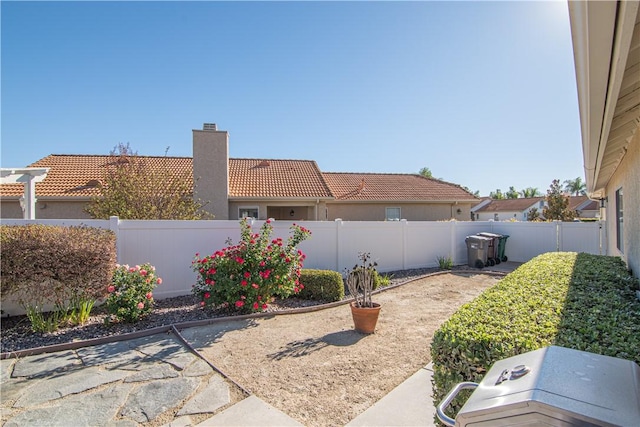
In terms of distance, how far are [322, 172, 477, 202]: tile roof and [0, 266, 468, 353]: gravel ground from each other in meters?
12.4

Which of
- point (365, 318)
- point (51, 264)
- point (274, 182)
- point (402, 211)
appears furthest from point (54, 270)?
point (402, 211)

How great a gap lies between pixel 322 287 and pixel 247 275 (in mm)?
2126

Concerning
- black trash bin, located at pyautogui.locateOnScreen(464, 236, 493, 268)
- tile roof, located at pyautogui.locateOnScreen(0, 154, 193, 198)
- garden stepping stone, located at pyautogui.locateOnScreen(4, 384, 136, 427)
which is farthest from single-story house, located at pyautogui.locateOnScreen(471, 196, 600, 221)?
garden stepping stone, located at pyautogui.locateOnScreen(4, 384, 136, 427)

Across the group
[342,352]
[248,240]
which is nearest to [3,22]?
[248,240]

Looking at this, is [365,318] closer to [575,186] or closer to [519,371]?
[519,371]

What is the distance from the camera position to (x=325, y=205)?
693 inches

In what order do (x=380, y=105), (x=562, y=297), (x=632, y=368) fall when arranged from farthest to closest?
(x=380, y=105) < (x=562, y=297) < (x=632, y=368)

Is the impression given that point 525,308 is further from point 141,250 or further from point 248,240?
point 141,250

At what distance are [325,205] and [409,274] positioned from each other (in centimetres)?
750

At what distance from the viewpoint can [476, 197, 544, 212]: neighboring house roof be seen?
145ft

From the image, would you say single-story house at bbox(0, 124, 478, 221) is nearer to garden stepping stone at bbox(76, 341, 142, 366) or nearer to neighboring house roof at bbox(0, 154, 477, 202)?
neighboring house roof at bbox(0, 154, 477, 202)

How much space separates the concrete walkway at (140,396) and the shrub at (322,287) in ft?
11.7

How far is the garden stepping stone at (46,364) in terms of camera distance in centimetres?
416

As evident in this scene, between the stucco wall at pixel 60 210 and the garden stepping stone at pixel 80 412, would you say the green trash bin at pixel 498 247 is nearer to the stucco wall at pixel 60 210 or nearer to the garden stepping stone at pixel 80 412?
the garden stepping stone at pixel 80 412
